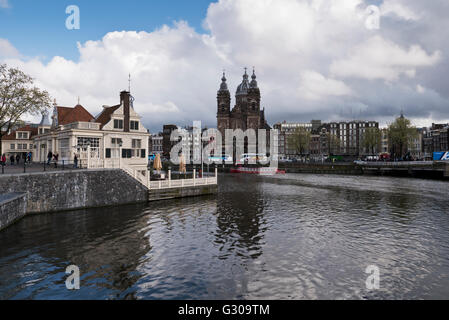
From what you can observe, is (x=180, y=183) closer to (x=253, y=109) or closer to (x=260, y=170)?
(x=260, y=170)

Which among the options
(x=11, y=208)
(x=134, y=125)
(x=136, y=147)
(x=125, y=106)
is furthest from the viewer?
(x=134, y=125)

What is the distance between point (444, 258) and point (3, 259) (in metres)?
22.3

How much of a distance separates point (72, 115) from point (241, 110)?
117471mm

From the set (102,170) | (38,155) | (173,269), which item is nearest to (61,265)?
(173,269)

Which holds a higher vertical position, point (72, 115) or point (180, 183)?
point (72, 115)

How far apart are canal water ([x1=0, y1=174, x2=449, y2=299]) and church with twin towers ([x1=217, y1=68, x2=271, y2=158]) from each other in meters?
Result: 121

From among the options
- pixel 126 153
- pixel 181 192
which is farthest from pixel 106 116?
pixel 181 192

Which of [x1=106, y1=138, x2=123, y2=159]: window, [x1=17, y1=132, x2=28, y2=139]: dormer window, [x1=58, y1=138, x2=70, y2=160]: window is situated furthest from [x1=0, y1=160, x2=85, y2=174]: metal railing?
[x1=17, y1=132, x2=28, y2=139]: dormer window

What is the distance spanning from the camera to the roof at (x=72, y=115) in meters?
41.6

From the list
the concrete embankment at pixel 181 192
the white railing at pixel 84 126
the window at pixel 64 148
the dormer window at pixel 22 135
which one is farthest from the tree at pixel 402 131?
the dormer window at pixel 22 135

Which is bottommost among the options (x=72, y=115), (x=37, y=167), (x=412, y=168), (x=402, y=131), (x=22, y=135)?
(x=412, y=168)

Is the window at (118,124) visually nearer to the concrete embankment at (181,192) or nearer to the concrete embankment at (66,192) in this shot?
the concrete embankment at (66,192)

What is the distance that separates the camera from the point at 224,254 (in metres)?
15.5

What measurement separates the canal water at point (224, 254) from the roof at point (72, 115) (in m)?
21.3
